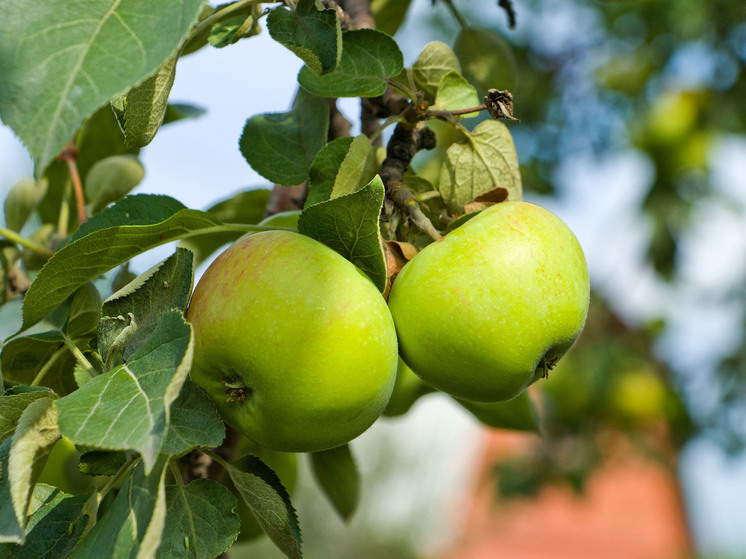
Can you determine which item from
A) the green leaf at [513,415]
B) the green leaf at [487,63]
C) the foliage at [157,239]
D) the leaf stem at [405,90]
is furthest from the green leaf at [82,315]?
the green leaf at [487,63]

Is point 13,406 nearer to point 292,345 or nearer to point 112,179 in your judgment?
point 292,345

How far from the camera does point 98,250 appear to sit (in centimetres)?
52

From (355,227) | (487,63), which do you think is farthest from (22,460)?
(487,63)

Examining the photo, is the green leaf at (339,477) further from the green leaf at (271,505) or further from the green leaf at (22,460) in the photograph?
the green leaf at (22,460)

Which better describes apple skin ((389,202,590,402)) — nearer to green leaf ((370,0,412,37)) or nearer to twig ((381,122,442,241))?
twig ((381,122,442,241))

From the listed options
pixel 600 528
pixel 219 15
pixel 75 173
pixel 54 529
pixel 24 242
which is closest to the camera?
pixel 54 529

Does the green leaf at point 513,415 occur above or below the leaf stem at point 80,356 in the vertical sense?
below

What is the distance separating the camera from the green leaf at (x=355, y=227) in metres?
0.52

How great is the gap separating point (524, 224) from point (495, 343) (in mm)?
106

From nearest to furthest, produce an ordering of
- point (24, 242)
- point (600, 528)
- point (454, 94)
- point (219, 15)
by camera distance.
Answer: point (219, 15) → point (454, 94) → point (24, 242) → point (600, 528)

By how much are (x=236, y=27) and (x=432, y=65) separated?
0.20 metres

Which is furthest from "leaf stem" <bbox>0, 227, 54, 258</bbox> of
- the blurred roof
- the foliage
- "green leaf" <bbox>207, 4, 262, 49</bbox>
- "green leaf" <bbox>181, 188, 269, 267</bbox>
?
the blurred roof

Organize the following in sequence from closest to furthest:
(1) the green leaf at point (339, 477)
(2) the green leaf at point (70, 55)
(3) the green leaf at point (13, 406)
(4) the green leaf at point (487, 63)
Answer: (2) the green leaf at point (70, 55), (3) the green leaf at point (13, 406), (1) the green leaf at point (339, 477), (4) the green leaf at point (487, 63)

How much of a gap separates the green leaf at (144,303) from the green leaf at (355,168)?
0.15 meters
